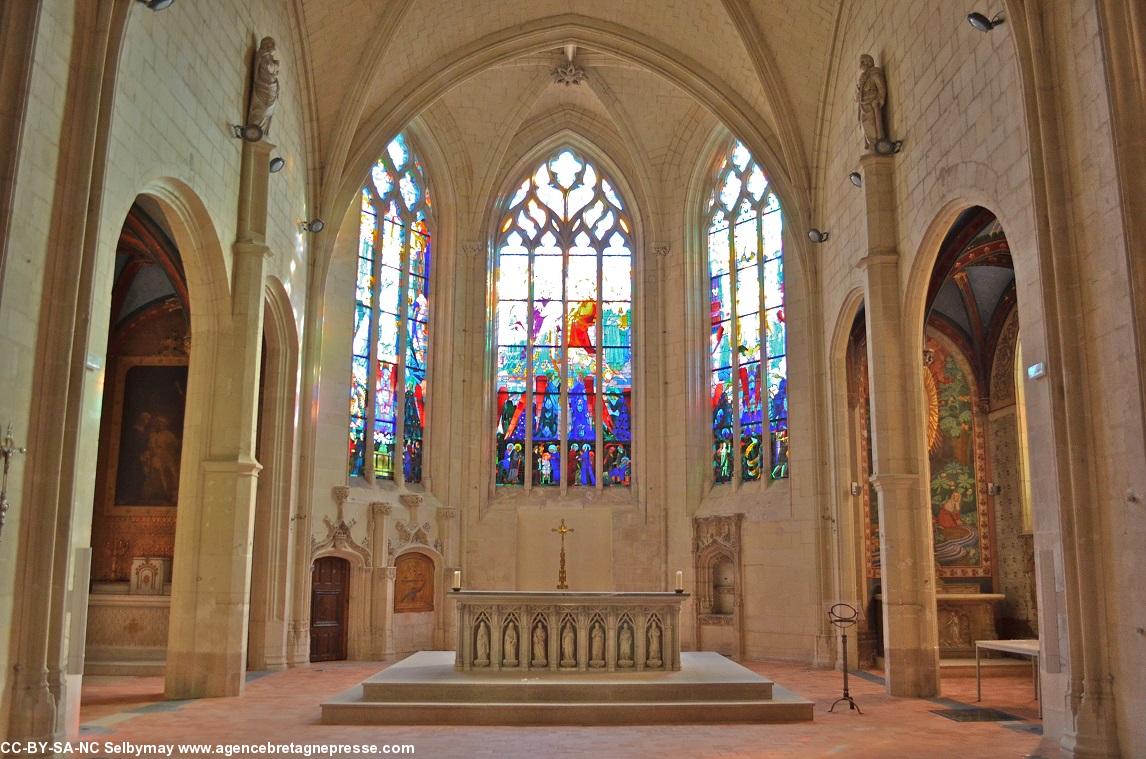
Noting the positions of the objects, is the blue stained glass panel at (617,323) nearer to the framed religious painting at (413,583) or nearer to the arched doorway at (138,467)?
the framed religious painting at (413,583)

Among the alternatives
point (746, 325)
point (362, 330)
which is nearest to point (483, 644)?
point (362, 330)

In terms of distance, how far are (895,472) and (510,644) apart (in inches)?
207

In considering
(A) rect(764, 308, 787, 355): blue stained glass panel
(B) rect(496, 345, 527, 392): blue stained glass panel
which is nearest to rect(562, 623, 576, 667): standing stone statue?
(A) rect(764, 308, 787, 355): blue stained glass panel

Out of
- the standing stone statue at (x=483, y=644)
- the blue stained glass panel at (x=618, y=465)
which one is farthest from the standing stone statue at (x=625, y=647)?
the blue stained glass panel at (x=618, y=465)

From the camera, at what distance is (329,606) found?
18.3 meters

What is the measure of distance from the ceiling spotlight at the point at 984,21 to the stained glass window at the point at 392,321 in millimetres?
12161

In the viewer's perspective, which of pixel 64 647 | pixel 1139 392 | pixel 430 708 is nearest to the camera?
pixel 1139 392

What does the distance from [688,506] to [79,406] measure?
13418 millimetres

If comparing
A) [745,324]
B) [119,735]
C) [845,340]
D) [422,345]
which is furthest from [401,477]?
[119,735]

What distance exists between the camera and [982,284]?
17.4 metres

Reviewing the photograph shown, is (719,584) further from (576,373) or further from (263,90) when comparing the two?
(263,90)

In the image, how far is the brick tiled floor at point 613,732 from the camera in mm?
8938

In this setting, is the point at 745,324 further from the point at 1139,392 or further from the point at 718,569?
the point at 1139,392

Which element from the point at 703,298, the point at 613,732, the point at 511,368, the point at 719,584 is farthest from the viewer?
the point at 511,368
